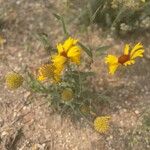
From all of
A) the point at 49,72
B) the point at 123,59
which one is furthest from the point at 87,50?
the point at 49,72

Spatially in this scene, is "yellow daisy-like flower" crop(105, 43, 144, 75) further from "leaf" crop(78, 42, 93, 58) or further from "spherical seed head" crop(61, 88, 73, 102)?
"spherical seed head" crop(61, 88, 73, 102)

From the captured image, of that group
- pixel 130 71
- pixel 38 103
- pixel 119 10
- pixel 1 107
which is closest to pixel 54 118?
pixel 38 103

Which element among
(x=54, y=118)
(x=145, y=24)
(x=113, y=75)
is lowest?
(x=54, y=118)

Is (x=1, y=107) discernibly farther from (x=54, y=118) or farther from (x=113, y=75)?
(x=113, y=75)

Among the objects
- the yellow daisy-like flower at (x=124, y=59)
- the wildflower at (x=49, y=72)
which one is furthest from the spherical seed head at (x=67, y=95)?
the yellow daisy-like flower at (x=124, y=59)

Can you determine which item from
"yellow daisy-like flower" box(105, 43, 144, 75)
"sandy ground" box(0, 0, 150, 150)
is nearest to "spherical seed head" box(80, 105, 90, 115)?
"sandy ground" box(0, 0, 150, 150)

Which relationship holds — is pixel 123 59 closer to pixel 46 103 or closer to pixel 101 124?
pixel 101 124

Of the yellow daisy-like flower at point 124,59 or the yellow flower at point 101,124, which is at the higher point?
the yellow daisy-like flower at point 124,59

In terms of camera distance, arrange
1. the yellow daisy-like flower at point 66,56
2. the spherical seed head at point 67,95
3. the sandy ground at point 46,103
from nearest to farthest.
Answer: the yellow daisy-like flower at point 66,56 < the spherical seed head at point 67,95 < the sandy ground at point 46,103

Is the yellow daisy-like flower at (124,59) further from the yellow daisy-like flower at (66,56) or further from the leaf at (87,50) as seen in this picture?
the yellow daisy-like flower at (66,56)
